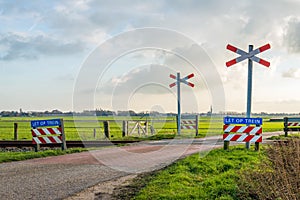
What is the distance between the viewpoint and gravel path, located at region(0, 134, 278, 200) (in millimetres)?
7531

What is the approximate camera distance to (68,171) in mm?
9805

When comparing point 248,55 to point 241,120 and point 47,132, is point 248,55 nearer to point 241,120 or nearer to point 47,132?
point 241,120

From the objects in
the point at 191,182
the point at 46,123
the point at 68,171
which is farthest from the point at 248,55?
A: the point at 68,171

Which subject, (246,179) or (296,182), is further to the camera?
(246,179)

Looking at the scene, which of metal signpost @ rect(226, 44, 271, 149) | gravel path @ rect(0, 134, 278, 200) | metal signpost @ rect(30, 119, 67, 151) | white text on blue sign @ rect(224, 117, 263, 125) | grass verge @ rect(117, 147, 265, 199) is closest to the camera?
grass verge @ rect(117, 147, 265, 199)

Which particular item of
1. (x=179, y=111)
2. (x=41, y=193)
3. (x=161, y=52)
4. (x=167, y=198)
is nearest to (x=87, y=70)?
(x=161, y=52)

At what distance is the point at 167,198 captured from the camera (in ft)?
22.1

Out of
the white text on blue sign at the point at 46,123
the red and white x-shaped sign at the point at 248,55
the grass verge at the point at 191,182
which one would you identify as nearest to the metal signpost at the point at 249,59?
the red and white x-shaped sign at the point at 248,55

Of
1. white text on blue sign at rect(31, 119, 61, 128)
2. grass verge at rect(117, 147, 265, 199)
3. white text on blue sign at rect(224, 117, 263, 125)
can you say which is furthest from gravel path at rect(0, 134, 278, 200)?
white text on blue sign at rect(224, 117, 263, 125)

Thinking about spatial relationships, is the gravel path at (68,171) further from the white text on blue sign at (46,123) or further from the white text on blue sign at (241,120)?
the white text on blue sign at (241,120)

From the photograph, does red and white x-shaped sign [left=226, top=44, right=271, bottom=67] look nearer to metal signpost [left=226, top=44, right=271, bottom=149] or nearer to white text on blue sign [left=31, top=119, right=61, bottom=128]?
metal signpost [left=226, top=44, right=271, bottom=149]

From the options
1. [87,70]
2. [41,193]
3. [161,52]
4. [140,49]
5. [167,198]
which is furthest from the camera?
[161,52]

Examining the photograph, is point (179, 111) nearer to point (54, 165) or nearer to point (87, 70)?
point (87, 70)

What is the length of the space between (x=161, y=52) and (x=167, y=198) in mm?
10401
